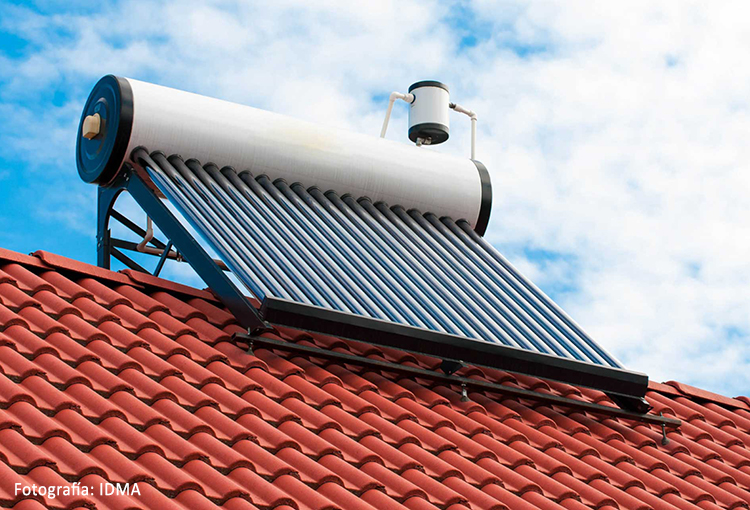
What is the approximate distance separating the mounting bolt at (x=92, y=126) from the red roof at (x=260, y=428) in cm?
148

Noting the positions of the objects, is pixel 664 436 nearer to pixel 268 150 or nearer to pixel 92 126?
pixel 268 150

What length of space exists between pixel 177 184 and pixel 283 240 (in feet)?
2.73

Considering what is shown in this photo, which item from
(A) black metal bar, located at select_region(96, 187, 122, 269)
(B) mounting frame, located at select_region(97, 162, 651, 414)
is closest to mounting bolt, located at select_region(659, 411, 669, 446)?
(B) mounting frame, located at select_region(97, 162, 651, 414)

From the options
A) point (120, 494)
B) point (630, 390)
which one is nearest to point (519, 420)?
point (630, 390)

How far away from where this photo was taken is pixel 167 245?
688 cm

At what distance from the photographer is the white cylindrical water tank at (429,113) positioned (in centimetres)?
925

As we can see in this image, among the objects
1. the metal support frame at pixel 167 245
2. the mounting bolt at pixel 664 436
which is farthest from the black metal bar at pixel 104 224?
the mounting bolt at pixel 664 436

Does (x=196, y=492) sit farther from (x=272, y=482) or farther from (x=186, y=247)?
(x=186, y=247)

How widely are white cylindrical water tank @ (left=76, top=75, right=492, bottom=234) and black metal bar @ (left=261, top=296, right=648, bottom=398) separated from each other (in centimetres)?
202

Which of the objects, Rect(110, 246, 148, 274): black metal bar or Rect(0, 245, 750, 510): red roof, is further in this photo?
Rect(110, 246, 148, 274): black metal bar

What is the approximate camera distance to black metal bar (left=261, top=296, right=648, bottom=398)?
19.1 ft

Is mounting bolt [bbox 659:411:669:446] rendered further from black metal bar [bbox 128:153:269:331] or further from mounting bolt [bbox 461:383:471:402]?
black metal bar [bbox 128:153:269:331]

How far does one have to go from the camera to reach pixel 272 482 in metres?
4.64

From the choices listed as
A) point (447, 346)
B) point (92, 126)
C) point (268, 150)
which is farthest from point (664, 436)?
point (92, 126)
